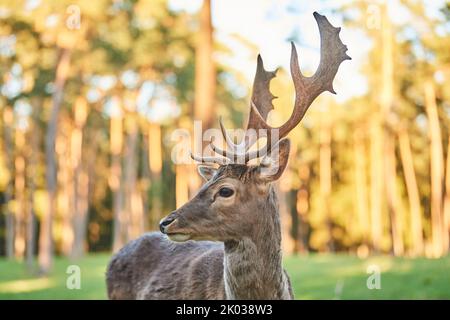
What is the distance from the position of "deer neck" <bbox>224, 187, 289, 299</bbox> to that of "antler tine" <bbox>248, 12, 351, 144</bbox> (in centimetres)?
102

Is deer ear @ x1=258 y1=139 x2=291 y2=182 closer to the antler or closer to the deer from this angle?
the deer

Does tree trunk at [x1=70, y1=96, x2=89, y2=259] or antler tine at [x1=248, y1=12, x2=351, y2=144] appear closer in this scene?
antler tine at [x1=248, y1=12, x2=351, y2=144]

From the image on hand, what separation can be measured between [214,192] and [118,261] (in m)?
2.50

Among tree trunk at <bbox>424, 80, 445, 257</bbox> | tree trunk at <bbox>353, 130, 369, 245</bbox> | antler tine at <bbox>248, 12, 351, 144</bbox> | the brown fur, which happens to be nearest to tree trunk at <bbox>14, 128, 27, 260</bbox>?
tree trunk at <bbox>353, 130, 369, 245</bbox>

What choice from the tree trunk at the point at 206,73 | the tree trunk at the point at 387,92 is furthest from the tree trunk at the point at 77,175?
the tree trunk at the point at 206,73

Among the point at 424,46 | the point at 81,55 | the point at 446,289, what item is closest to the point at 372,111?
the point at 424,46

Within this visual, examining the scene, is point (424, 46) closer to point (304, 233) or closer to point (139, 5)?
point (139, 5)

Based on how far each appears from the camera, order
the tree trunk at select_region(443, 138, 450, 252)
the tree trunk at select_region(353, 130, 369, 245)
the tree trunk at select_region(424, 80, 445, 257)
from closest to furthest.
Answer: the tree trunk at select_region(424, 80, 445, 257)
the tree trunk at select_region(443, 138, 450, 252)
the tree trunk at select_region(353, 130, 369, 245)

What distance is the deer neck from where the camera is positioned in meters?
5.14

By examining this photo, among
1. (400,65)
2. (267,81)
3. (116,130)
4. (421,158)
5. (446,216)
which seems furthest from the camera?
(421,158)

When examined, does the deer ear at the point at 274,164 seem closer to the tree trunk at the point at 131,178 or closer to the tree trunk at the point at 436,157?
the tree trunk at the point at 436,157

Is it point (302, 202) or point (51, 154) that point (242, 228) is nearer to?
point (51, 154)

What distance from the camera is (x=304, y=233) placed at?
50938mm

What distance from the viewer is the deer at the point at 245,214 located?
16.8 ft
